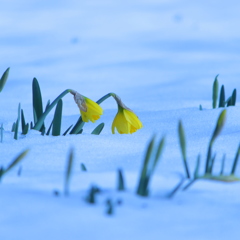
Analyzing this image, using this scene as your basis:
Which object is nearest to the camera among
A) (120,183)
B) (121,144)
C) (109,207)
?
(109,207)

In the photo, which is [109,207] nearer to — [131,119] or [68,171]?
[68,171]

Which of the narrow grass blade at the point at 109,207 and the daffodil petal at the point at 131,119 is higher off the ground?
the daffodil petal at the point at 131,119

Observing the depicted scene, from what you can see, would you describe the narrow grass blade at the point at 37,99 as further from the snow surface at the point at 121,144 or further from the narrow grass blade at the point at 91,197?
the narrow grass blade at the point at 91,197

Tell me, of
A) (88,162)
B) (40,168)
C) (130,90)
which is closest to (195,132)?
(88,162)

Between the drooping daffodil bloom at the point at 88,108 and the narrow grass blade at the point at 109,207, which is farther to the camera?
the drooping daffodil bloom at the point at 88,108

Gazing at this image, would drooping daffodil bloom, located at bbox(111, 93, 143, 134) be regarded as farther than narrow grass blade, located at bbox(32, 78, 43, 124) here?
No

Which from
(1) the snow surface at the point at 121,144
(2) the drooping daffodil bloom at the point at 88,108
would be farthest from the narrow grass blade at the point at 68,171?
(2) the drooping daffodil bloom at the point at 88,108

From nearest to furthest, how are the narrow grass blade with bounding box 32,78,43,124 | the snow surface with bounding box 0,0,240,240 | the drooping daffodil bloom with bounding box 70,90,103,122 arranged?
the snow surface with bounding box 0,0,240,240, the drooping daffodil bloom with bounding box 70,90,103,122, the narrow grass blade with bounding box 32,78,43,124

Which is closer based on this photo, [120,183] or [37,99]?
[120,183]

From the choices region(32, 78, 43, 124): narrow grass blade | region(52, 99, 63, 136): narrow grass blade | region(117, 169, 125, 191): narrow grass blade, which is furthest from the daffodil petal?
region(117, 169, 125, 191): narrow grass blade

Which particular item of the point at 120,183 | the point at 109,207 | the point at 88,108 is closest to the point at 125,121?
the point at 88,108

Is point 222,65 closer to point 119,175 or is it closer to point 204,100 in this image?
point 204,100

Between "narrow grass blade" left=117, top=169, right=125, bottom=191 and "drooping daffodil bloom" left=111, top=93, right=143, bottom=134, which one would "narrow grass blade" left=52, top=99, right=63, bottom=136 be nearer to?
"drooping daffodil bloom" left=111, top=93, right=143, bottom=134
